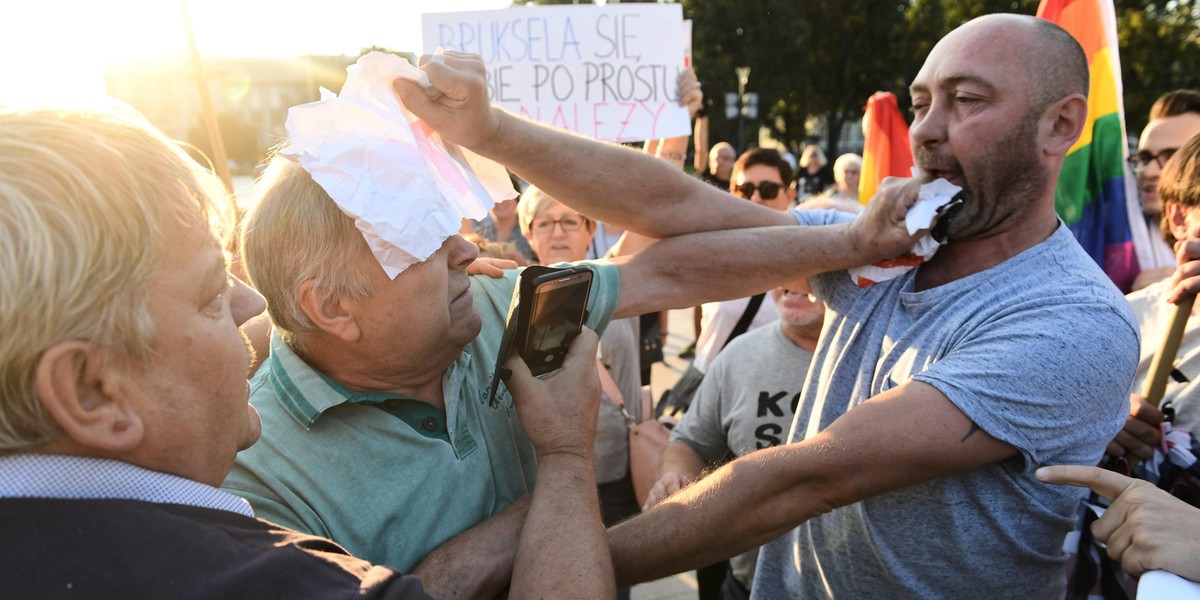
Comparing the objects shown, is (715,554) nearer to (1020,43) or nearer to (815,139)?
(1020,43)

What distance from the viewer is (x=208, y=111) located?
15.5 feet

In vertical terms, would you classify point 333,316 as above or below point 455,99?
below

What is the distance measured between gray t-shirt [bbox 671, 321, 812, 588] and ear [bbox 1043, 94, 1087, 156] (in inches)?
42.7

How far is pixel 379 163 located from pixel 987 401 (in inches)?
47.3

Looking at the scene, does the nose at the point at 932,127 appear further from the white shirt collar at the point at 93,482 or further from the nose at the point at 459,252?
the white shirt collar at the point at 93,482

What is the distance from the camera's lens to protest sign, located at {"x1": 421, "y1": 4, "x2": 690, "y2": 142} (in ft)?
12.5

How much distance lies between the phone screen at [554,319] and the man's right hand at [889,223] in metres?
0.72

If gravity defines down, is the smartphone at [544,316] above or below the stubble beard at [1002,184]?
below

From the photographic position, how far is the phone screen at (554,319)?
143 centimetres

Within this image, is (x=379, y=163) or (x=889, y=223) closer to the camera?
(x=379, y=163)

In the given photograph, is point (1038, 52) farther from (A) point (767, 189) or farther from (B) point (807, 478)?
(A) point (767, 189)

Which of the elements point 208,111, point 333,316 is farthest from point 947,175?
point 208,111

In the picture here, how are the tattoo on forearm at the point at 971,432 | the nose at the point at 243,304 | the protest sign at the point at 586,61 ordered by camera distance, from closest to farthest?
the nose at the point at 243,304
the tattoo on forearm at the point at 971,432
the protest sign at the point at 586,61

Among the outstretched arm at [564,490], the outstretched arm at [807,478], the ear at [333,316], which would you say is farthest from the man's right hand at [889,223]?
the ear at [333,316]
